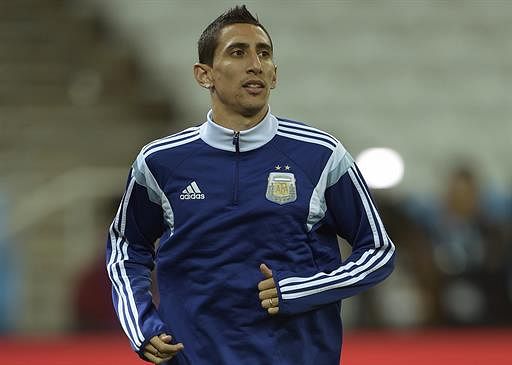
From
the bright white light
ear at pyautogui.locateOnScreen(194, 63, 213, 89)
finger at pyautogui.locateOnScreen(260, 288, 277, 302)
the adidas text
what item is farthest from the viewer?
the bright white light

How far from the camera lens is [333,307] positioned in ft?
9.67

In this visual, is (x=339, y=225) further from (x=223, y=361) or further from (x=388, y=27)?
(x=388, y=27)

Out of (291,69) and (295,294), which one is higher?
(291,69)

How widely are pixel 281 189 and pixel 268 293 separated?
0.24 m

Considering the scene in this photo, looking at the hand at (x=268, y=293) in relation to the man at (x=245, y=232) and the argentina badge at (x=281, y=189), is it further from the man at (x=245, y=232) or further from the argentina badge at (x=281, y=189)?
the argentina badge at (x=281, y=189)

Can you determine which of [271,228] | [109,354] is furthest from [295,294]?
[109,354]

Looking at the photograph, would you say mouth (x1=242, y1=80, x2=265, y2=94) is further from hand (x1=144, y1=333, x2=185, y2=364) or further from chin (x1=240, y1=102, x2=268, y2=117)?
hand (x1=144, y1=333, x2=185, y2=364)

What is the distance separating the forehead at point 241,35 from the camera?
9.73ft

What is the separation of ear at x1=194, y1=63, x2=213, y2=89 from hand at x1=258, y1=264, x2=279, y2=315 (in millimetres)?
495

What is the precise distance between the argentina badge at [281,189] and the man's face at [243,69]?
0.17 m

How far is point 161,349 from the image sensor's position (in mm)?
2828

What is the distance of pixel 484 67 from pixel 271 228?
7331 mm

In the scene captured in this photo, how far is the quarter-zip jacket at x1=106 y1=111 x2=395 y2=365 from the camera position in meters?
2.86

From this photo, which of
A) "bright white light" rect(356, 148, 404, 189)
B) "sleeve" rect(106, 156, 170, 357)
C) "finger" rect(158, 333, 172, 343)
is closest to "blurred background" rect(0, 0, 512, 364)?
"bright white light" rect(356, 148, 404, 189)
